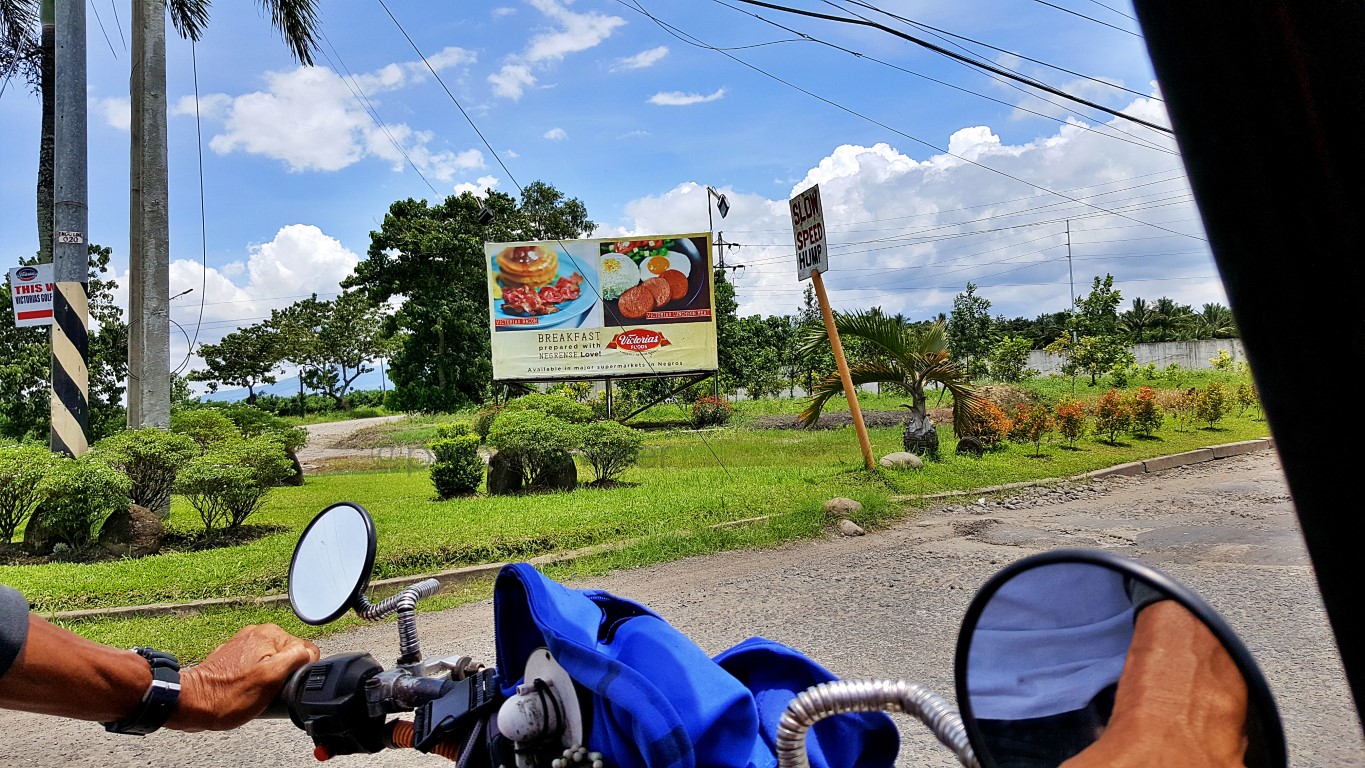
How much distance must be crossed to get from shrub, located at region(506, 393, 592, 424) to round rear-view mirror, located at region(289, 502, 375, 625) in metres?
9.63

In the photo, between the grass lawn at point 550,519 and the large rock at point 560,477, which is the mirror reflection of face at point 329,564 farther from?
the large rock at point 560,477

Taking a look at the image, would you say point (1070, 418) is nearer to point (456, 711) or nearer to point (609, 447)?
point (609, 447)

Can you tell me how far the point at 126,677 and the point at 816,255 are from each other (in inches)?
361

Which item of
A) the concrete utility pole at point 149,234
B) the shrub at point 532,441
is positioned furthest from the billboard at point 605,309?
the concrete utility pole at point 149,234

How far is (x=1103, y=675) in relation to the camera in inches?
26.2

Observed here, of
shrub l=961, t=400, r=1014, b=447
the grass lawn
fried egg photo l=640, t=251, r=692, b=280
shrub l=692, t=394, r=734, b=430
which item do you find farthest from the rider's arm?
shrub l=692, t=394, r=734, b=430

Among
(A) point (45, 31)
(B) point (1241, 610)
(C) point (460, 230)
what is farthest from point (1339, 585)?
(C) point (460, 230)

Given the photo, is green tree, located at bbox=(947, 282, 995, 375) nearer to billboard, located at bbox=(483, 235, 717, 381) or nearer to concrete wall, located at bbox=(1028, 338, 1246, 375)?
concrete wall, located at bbox=(1028, 338, 1246, 375)

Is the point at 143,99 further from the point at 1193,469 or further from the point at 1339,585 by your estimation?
the point at 1193,469

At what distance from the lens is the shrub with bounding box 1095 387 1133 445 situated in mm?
13031

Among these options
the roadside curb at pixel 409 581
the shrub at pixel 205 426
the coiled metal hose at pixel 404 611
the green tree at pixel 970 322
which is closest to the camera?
the coiled metal hose at pixel 404 611

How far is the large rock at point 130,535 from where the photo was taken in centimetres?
Answer: 745

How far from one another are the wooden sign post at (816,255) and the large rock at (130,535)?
733 cm

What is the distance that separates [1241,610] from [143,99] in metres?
10.8
